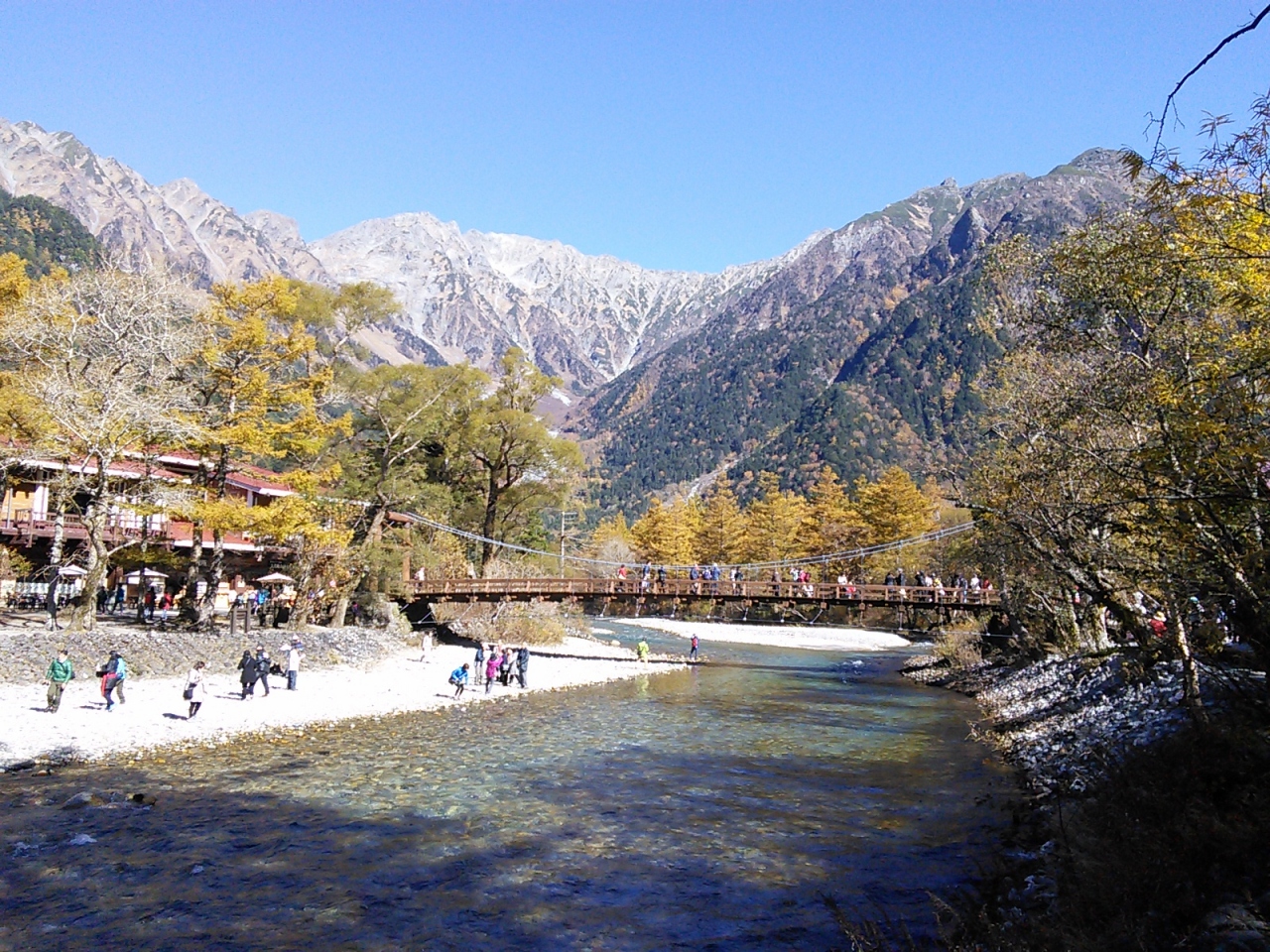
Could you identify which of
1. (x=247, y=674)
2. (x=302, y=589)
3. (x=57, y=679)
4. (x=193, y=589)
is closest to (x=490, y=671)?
(x=247, y=674)

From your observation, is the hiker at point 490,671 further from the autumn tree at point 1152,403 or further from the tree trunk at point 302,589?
the autumn tree at point 1152,403

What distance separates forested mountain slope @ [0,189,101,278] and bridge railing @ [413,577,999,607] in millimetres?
81429

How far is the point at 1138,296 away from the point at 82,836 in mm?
15728

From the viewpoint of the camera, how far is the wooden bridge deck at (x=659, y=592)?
36.6 m

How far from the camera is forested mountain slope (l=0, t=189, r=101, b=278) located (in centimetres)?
9831

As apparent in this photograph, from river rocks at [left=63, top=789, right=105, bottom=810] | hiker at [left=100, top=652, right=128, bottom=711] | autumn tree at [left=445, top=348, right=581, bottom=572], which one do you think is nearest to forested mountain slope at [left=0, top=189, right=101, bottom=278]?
autumn tree at [left=445, top=348, right=581, bottom=572]

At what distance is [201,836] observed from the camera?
10844 millimetres

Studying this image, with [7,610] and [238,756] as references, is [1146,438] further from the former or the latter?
[7,610]

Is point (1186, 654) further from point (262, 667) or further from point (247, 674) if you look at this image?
point (262, 667)

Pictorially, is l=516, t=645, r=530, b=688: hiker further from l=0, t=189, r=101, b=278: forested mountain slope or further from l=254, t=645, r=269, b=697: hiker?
l=0, t=189, r=101, b=278: forested mountain slope

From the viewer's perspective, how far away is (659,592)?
1508 inches

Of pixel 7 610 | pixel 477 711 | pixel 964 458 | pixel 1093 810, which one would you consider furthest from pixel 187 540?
pixel 1093 810

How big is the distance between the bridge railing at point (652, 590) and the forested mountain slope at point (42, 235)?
81429 millimetres

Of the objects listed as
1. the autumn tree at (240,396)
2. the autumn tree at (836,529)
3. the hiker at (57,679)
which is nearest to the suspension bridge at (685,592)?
the autumn tree at (240,396)
